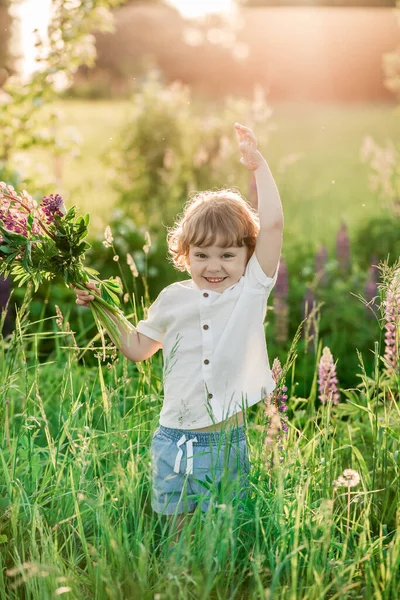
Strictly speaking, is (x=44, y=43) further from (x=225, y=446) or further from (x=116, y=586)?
(x=116, y=586)

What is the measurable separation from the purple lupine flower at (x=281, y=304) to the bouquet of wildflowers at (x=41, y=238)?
6.27 feet

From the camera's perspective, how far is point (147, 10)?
1150 inches

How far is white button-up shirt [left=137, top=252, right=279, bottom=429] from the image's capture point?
2297 millimetres

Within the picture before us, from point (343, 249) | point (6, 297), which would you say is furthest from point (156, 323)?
point (343, 249)

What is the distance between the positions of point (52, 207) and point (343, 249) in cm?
279

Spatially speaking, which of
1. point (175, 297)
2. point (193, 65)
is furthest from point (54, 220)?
point (193, 65)

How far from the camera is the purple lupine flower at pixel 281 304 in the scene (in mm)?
4125

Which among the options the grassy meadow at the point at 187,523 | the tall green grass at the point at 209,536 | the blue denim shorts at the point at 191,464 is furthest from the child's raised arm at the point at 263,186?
the blue denim shorts at the point at 191,464

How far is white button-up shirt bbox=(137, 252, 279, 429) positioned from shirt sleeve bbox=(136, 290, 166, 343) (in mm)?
15

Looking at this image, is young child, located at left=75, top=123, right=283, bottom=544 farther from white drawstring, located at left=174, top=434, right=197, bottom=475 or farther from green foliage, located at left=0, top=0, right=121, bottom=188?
green foliage, located at left=0, top=0, right=121, bottom=188

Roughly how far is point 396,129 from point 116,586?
1416 centimetres

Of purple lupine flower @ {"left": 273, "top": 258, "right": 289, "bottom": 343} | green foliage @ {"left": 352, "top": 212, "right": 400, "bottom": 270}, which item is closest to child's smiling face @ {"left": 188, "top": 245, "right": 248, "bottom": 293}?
purple lupine flower @ {"left": 273, "top": 258, "right": 289, "bottom": 343}

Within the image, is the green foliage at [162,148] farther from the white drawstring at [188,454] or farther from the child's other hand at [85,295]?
the white drawstring at [188,454]

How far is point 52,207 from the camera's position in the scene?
2234 millimetres
